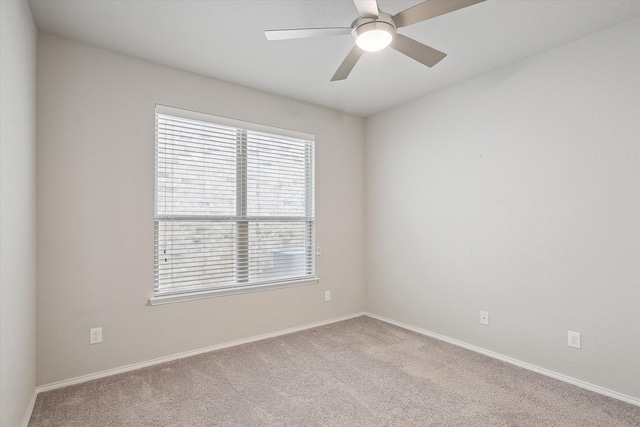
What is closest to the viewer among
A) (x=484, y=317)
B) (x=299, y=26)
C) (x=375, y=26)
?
(x=375, y=26)

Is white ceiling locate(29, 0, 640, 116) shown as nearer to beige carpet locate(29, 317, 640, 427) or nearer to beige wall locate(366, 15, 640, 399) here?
beige wall locate(366, 15, 640, 399)

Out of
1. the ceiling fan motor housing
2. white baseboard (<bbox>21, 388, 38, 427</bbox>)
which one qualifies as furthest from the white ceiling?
white baseboard (<bbox>21, 388, 38, 427</bbox>)

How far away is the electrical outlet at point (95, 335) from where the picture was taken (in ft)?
8.48

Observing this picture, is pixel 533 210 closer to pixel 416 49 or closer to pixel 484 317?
pixel 484 317

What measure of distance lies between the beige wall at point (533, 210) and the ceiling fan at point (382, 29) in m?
1.25

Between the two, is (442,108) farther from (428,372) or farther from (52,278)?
(52,278)

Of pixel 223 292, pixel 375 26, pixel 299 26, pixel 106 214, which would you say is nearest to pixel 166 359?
pixel 223 292

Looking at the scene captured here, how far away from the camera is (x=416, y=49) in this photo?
2.09 metres

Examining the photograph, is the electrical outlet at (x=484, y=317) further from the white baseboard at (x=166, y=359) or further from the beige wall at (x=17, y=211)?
the beige wall at (x=17, y=211)

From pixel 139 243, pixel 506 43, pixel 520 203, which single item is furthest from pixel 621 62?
pixel 139 243

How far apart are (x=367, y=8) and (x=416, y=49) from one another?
0.49 meters

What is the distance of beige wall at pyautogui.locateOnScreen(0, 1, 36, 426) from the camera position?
5.30 feet

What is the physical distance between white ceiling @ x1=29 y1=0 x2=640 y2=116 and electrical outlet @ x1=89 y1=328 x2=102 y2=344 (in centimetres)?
224

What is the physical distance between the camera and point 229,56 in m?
2.78
